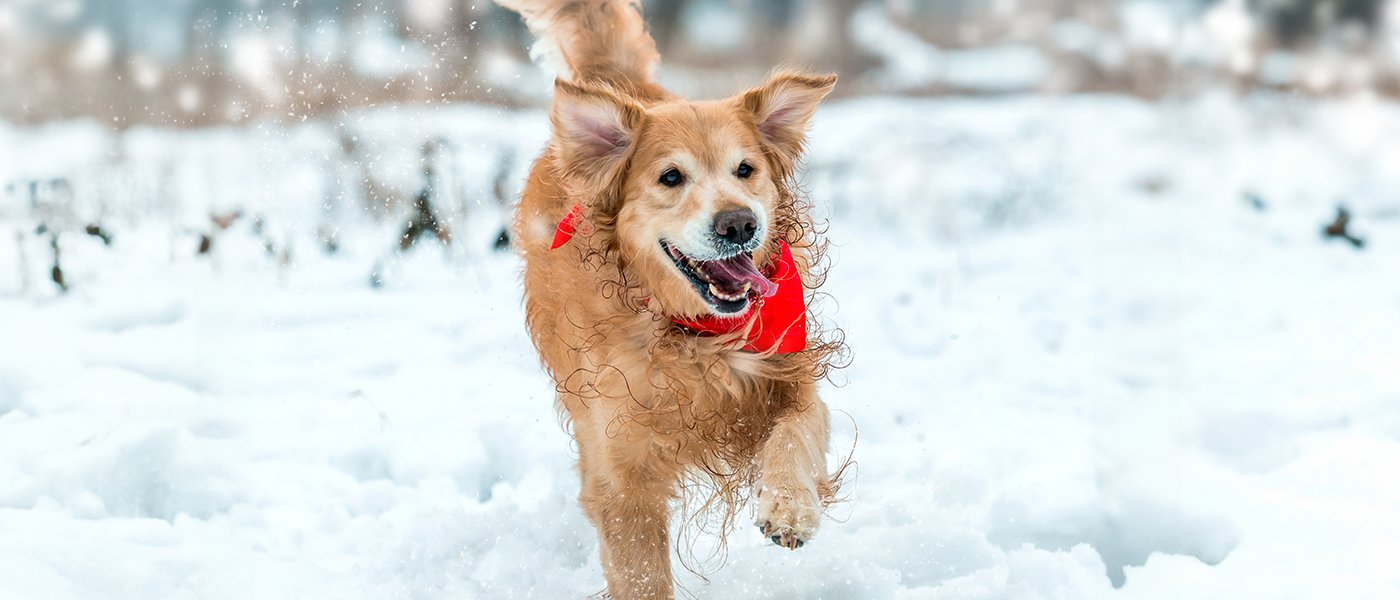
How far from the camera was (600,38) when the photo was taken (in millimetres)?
3436

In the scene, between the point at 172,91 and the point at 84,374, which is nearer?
the point at 84,374

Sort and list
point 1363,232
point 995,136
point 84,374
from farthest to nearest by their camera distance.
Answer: point 995,136
point 1363,232
point 84,374

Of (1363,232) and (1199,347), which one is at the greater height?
(1199,347)

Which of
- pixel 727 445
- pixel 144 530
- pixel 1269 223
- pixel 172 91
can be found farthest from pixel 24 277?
pixel 1269 223

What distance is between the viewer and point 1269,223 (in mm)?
6898

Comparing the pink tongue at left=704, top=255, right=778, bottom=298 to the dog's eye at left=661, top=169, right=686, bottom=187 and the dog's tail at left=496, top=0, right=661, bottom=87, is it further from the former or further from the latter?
the dog's tail at left=496, top=0, right=661, bottom=87

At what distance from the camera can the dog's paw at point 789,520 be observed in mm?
2111

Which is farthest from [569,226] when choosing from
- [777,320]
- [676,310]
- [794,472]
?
[794,472]

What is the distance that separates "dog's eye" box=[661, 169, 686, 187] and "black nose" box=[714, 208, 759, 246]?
26cm

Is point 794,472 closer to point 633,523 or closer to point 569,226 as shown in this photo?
point 633,523

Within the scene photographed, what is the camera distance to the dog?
2350 mm

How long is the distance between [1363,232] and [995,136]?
10.2 feet

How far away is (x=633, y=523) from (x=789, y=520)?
53 centimetres

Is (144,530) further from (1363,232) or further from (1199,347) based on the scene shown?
(1363,232)
